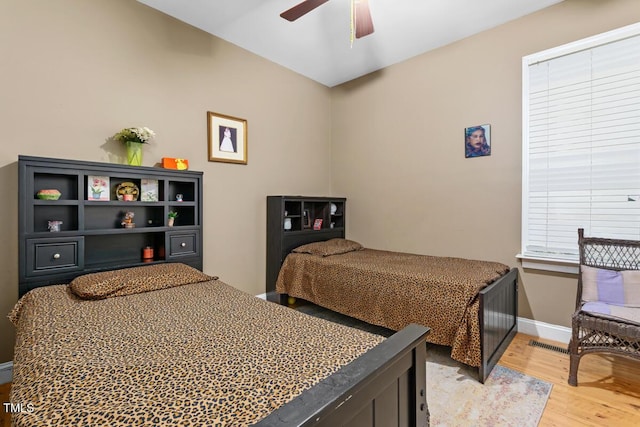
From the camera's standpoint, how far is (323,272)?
9.91 feet

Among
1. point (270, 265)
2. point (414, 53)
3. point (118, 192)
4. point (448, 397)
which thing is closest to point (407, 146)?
point (414, 53)

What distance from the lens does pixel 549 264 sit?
2.67m

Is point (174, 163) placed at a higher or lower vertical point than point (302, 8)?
lower

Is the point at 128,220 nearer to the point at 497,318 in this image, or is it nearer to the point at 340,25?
the point at 340,25

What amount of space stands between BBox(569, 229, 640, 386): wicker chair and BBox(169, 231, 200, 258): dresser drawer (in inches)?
117

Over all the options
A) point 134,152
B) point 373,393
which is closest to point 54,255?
point 134,152

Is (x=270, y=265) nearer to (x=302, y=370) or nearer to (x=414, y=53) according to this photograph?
(x=302, y=370)

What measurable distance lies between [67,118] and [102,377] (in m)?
2.19

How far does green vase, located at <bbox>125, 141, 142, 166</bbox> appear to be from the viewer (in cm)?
245

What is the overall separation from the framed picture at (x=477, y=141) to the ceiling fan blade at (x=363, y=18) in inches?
61.5

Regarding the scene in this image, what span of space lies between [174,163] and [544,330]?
3675 millimetres

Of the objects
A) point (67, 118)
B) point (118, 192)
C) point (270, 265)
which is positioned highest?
point (67, 118)

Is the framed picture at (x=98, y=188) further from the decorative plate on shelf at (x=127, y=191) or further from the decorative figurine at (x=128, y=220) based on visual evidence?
the decorative figurine at (x=128, y=220)

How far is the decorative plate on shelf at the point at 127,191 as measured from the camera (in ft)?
8.00
